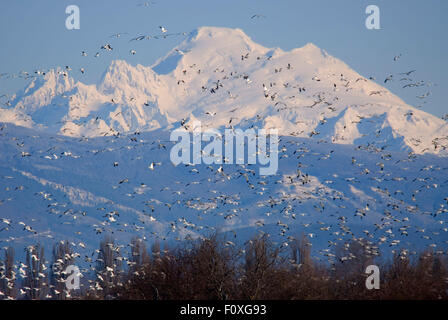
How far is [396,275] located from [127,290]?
28.7m

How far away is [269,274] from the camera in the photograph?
240 ft

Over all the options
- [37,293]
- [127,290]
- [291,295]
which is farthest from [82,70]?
[37,293]

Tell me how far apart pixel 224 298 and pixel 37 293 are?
8251cm

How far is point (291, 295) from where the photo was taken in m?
69.4

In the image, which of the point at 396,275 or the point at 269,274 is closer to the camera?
the point at 269,274

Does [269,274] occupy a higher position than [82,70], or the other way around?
[82,70]
